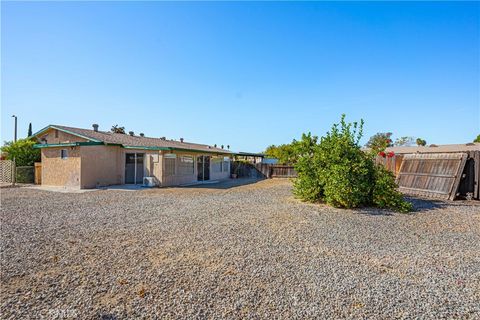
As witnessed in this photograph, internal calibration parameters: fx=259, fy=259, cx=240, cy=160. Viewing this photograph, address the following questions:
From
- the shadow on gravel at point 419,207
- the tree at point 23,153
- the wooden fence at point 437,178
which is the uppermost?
Result: the tree at point 23,153

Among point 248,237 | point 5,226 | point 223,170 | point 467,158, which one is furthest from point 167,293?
point 223,170

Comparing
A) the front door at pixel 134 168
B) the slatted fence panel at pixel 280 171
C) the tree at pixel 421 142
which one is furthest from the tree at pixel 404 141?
the front door at pixel 134 168

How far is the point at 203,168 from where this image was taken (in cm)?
1941

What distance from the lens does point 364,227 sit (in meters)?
6.14

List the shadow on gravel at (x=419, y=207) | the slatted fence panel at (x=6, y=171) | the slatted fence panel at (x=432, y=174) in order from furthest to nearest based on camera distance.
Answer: the slatted fence panel at (x=6, y=171) < the slatted fence panel at (x=432, y=174) < the shadow on gravel at (x=419, y=207)

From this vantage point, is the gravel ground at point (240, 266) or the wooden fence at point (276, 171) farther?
the wooden fence at point (276, 171)

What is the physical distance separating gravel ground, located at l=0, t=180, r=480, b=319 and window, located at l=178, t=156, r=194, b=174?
9.32 m

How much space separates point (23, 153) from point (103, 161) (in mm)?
7395

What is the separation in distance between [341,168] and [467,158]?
589 cm

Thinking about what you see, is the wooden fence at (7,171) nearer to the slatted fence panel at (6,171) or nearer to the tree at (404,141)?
the slatted fence panel at (6,171)

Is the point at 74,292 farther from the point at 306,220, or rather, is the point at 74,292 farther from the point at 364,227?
the point at 364,227

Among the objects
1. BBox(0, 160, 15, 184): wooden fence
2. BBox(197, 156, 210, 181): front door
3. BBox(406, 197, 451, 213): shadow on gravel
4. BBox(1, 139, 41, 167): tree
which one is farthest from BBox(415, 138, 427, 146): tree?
BBox(0, 160, 15, 184): wooden fence

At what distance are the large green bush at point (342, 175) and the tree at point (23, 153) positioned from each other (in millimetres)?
18247

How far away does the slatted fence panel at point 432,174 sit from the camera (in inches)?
400
